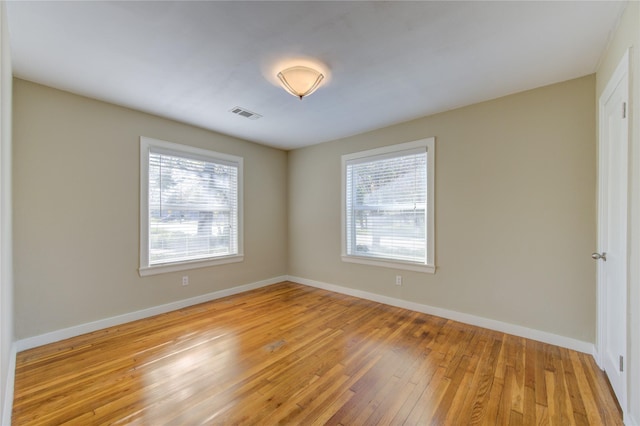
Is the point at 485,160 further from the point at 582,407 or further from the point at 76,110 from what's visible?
the point at 76,110

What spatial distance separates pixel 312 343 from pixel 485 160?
8.84 ft

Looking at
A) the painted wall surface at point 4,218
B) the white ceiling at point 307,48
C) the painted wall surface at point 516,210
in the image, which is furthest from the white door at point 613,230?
the painted wall surface at point 4,218

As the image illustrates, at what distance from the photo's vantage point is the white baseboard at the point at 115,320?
8.30 feet

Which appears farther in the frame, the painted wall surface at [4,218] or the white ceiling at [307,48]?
the white ceiling at [307,48]

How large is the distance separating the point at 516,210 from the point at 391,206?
1434mm

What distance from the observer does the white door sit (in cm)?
174

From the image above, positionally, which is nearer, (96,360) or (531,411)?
(531,411)

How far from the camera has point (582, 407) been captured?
175cm

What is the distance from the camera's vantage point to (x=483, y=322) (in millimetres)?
2975

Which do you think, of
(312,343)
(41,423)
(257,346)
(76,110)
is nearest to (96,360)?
(41,423)

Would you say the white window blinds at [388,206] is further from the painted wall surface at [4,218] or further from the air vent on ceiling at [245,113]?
the painted wall surface at [4,218]

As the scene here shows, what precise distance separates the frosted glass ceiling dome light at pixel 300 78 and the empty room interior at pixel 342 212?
0.02m

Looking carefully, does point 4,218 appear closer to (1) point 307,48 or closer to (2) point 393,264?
(1) point 307,48

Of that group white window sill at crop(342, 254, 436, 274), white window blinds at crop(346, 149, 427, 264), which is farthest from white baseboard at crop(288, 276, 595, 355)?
white window blinds at crop(346, 149, 427, 264)
